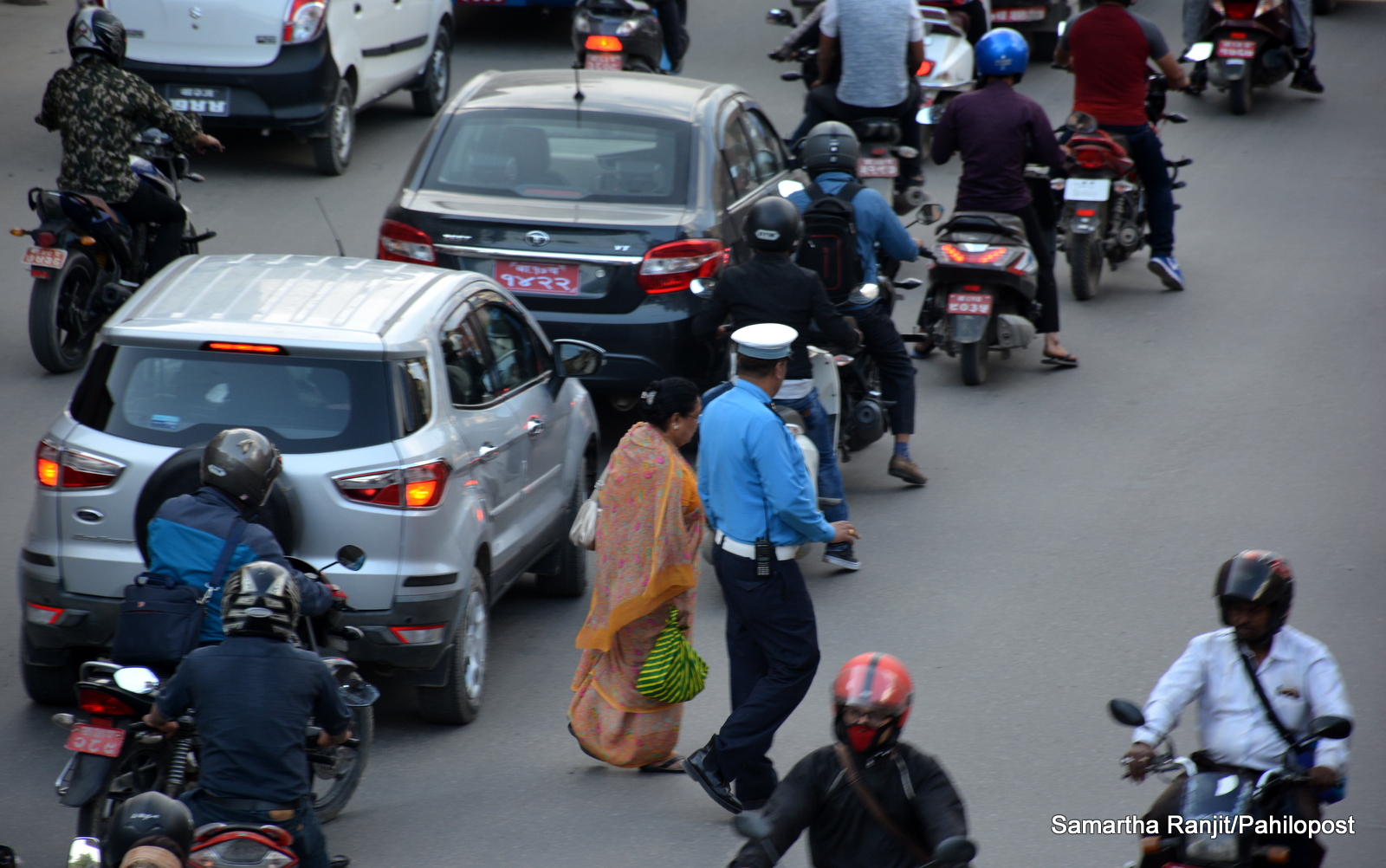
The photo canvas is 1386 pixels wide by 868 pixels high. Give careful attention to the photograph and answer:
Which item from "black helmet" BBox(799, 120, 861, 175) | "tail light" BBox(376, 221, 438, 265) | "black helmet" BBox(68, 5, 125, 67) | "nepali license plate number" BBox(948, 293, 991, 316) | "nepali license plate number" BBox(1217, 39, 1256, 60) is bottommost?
"nepali license plate number" BBox(948, 293, 991, 316)

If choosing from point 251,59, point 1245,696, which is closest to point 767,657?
point 1245,696

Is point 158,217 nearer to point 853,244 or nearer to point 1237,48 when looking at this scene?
point 853,244

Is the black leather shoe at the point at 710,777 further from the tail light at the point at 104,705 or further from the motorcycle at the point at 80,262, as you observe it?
the motorcycle at the point at 80,262

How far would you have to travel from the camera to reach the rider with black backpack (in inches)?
325

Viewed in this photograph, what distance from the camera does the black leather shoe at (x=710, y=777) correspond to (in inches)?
224

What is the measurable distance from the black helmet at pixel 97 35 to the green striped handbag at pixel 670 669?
19.6 feet

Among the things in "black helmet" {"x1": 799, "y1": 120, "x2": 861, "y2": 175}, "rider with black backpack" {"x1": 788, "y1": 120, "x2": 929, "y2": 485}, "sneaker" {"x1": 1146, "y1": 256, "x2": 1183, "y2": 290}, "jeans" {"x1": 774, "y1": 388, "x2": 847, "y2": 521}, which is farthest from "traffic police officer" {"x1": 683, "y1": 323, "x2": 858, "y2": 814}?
"sneaker" {"x1": 1146, "y1": 256, "x2": 1183, "y2": 290}

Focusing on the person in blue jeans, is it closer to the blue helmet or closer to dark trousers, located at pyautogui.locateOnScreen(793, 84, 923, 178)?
the blue helmet

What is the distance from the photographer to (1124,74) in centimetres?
1141

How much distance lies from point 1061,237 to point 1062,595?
536cm

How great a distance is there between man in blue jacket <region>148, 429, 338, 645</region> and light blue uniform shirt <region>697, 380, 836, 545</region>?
1408 millimetres

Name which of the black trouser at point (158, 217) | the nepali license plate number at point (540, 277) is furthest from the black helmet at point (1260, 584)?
the black trouser at point (158, 217)

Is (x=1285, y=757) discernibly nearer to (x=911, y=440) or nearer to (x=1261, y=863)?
(x=1261, y=863)

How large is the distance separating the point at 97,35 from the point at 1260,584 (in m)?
7.96
